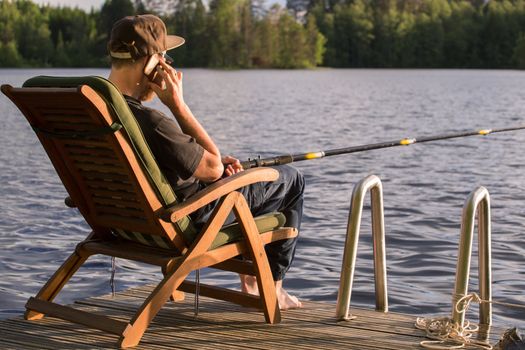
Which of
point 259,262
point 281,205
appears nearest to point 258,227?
point 259,262

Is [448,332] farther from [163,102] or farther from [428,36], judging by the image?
[428,36]

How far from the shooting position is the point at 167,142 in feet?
14.4

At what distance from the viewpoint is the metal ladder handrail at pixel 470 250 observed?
4.72 meters

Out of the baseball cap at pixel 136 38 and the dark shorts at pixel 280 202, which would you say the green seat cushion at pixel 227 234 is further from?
the baseball cap at pixel 136 38

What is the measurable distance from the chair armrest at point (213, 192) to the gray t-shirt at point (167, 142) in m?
0.14

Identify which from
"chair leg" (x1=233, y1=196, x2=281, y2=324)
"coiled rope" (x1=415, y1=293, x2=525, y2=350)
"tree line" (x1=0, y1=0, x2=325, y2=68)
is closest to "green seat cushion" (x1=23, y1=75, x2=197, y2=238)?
"chair leg" (x1=233, y1=196, x2=281, y2=324)

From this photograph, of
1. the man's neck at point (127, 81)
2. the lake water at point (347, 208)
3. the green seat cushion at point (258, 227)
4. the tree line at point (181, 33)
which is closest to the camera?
the man's neck at point (127, 81)

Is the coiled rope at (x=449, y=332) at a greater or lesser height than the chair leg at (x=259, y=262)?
lesser

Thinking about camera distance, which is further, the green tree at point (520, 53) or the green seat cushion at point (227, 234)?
the green tree at point (520, 53)

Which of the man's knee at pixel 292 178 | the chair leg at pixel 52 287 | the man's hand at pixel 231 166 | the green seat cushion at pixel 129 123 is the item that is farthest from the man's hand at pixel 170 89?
the chair leg at pixel 52 287

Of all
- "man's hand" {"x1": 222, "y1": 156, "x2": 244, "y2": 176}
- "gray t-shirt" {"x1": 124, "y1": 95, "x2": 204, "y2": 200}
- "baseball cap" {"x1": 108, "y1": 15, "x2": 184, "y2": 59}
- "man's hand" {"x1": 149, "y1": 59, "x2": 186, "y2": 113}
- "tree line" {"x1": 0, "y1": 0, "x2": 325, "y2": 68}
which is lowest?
"tree line" {"x1": 0, "y1": 0, "x2": 325, "y2": 68}

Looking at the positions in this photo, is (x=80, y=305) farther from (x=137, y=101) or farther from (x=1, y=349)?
(x=137, y=101)

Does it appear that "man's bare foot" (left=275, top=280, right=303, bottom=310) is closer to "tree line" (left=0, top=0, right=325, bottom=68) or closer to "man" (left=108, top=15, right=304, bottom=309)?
"man" (left=108, top=15, right=304, bottom=309)

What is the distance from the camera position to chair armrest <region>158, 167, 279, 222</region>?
14.0ft
